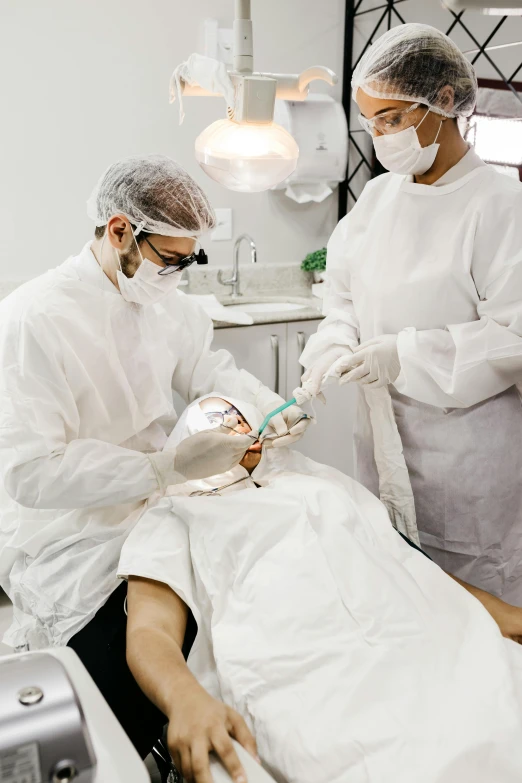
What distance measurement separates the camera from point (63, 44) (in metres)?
2.84

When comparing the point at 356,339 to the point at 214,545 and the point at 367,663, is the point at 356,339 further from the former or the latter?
the point at 367,663

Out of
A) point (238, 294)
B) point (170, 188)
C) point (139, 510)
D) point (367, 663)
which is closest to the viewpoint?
point (367, 663)

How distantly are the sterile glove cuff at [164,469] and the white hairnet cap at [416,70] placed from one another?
96 centimetres

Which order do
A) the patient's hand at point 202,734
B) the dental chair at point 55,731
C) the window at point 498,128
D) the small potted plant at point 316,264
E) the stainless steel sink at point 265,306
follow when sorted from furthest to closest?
1. the window at point 498,128
2. the small potted plant at point 316,264
3. the stainless steel sink at point 265,306
4. the patient's hand at point 202,734
5. the dental chair at point 55,731

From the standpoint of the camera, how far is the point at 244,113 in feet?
4.48

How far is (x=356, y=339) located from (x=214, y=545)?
0.77m

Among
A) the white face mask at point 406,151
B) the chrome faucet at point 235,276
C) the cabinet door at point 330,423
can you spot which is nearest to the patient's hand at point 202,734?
the white face mask at point 406,151

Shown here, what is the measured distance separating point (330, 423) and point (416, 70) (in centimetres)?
188

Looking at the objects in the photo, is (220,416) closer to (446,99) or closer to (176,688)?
(176,688)

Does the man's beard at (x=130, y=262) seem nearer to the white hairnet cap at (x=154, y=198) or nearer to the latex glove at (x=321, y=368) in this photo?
the white hairnet cap at (x=154, y=198)

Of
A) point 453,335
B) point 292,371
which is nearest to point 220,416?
point 453,335

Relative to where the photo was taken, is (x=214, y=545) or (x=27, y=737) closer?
(x=27, y=737)

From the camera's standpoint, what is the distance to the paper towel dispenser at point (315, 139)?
10.8 ft

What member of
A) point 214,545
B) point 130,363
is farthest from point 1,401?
point 214,545
